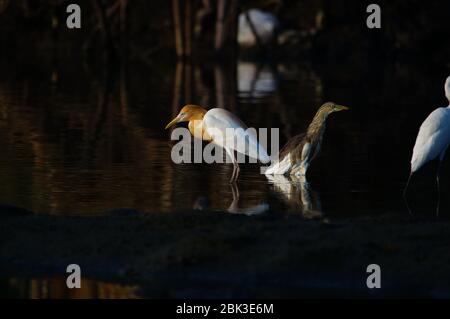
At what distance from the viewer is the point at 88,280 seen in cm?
867

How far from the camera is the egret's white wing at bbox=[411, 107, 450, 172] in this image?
1274 cm

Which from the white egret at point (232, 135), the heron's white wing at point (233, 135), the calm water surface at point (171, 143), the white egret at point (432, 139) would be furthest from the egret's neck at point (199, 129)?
the white egret at point (432, 139)

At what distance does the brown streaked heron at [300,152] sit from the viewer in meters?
13.8

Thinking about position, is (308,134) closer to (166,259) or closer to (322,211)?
(322,211)

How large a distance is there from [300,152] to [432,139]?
1664 millimetres

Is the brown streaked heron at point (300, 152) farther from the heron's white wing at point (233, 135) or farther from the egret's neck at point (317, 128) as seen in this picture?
the heron's white wing at point (233, 135)

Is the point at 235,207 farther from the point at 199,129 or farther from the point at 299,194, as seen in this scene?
the point at 199,129

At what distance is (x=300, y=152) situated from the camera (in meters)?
13.7

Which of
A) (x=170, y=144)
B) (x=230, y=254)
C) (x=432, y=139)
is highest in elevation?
(x=432, y=139)

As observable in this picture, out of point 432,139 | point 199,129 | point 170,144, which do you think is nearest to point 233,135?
point 199,129

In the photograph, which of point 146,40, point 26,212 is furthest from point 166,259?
point 146,40

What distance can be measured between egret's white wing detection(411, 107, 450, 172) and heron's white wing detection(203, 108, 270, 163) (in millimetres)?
1843

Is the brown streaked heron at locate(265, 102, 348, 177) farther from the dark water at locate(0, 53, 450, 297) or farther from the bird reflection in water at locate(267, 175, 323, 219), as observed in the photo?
the dark water at locate(0, 53, 450, 297)

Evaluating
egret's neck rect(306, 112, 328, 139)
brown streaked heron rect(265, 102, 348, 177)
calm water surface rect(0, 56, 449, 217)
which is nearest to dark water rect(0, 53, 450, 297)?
calm water surface rect(0, 56, 449, 217)
